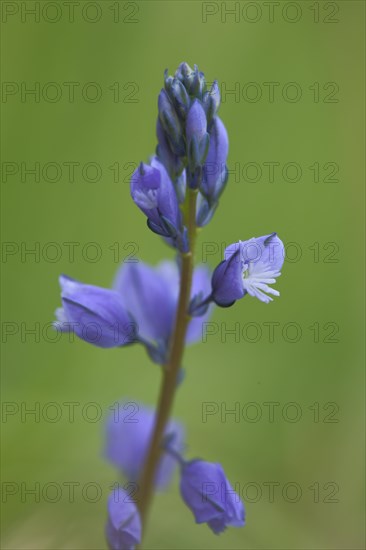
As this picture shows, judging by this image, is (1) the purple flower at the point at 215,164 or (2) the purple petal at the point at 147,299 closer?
(1) the purple flower at the point at 215,164

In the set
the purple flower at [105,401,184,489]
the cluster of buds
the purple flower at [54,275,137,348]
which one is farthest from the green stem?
the purple flower at [105,401,184,489]

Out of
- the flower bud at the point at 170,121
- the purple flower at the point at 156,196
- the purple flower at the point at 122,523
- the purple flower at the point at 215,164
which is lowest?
the purple flower at the point at 122,523

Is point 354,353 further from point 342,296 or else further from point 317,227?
point 317,227

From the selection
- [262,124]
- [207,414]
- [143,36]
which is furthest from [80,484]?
[143,36]

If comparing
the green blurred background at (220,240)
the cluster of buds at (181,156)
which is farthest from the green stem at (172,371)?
the green blurred background at (220,240)

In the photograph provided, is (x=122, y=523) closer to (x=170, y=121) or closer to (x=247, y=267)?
(x=247, y=267)

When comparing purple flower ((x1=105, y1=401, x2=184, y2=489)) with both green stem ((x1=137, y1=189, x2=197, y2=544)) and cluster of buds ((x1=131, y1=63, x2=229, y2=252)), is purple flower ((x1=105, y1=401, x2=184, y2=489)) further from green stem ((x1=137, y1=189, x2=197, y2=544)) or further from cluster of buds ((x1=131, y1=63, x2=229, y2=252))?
cluster of buds ((x1=131, y1=63, x2=229, y2=252))

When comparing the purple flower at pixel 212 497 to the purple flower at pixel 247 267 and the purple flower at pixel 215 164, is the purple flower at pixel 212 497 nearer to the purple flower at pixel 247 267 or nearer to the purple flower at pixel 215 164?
the purple flower at pixel 247 267
